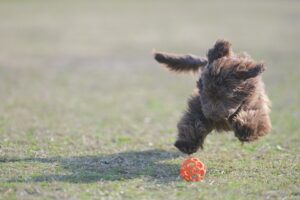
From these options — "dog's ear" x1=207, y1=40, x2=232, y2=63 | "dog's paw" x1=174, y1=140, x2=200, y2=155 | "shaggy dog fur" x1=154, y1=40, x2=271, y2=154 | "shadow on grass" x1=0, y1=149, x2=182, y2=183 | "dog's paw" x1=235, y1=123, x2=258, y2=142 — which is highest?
"dog's ear" x1=207, y1=40, x2=232, y2=63

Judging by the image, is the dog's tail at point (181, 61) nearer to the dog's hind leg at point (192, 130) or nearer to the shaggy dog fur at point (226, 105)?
the shaggy dog fur at point (226, 105)

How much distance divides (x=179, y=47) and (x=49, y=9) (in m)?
13.0

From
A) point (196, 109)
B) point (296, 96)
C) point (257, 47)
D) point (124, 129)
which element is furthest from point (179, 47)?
point (196, 109)

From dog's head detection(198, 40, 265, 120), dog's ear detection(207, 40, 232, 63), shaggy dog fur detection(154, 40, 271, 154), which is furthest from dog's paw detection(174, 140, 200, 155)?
dog's ear detection(207, 40, 232, 63)

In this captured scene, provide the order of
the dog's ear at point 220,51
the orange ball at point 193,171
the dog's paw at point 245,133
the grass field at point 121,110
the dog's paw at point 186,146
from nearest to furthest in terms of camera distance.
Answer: the grass field at point 121,110
the orange ball at point 193,171
the dog's paw at point 245,133
the dog's paw at point 186,146
the dog's ear at point 220,51

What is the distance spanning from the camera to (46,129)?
982 centimetres

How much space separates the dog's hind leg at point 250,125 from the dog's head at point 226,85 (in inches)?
6.1

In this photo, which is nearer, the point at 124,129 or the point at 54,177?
the point at 54,177

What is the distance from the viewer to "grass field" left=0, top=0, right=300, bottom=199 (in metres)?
6.48

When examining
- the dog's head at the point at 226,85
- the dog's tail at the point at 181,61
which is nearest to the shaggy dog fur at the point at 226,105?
the dog's head at the point at 226,85

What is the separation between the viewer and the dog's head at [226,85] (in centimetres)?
729

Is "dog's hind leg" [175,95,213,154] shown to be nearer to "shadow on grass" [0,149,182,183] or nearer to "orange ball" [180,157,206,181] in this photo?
"shadow on grass" [0,149,182,183]

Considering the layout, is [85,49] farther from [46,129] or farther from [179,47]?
[46,129]

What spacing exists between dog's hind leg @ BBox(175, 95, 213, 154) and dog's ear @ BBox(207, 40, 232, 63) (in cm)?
73
